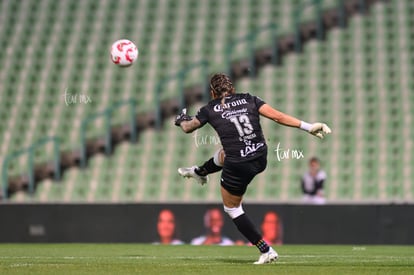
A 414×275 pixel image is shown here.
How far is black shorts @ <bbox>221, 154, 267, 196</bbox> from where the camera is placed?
455 inches

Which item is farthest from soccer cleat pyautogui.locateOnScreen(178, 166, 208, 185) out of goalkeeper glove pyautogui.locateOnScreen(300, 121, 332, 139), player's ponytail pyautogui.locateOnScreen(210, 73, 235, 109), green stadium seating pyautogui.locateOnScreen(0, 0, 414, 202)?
green stadium seating pyautogui.locateOnScreen(0, 0, 414, 202)

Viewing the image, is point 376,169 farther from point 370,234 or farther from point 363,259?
point 363,259

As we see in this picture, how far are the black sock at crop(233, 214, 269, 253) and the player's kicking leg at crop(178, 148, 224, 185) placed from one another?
3.64 feet

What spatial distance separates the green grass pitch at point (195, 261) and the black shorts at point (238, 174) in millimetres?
826

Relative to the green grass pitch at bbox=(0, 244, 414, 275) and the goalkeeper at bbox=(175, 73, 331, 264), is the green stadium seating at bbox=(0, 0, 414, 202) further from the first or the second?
the goalkeeper at bbox=(175, 73, 331, 264)

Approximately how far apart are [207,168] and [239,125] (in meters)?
1.37

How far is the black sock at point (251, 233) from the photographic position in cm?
1150

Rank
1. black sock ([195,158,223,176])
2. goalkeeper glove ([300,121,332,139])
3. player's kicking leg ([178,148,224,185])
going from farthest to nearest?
black sock ([195,158,223,176]), player's kicking leg ([178,148,224,185]), goalkeeper glove ([300,121,332,139])

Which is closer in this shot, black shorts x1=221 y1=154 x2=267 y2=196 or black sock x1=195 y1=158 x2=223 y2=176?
black shorts x1=221 y1=154 x2=267 y2=196

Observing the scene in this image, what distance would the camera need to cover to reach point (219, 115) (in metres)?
11.6

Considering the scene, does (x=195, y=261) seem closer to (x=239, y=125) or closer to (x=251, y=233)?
(x=251, y=233)

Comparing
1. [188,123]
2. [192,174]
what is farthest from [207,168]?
[188,123]

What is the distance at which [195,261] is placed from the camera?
1195 centimetres

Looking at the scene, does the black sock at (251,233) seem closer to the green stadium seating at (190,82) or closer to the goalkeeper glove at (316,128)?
the goalkeeper glove at (316,128)
